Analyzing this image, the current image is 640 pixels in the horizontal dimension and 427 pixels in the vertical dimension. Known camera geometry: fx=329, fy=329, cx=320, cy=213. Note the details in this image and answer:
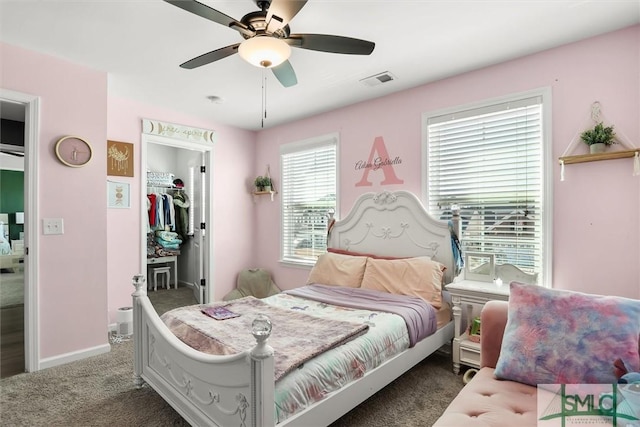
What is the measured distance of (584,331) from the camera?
1493mm

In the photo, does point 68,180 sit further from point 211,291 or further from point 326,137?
point 326,137

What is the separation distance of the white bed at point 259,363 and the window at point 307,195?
0.72m

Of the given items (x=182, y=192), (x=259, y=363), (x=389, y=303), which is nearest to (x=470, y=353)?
(x=389, y=303)

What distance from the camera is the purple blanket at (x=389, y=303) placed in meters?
2.40

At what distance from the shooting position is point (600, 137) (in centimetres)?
230

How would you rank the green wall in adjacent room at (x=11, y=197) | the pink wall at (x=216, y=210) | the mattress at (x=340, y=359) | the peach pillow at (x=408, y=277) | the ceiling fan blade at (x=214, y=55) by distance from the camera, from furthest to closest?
1. the green wall in adjacent room at (x=11, y=197)
2. the pink wall at (x=216, y=210)
3. the peach pillow at (x=408, y=277)
4. the ceiling fan blade at (x=214, y=55)
5. the mattress at (x=340, y=359)

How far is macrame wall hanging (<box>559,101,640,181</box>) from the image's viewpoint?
220 centimetres

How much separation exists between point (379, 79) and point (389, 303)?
2.08 meters


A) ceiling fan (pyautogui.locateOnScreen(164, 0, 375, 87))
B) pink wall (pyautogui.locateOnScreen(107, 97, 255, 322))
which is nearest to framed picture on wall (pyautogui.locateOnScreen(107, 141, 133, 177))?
pink wall (pyautogui.locateOnScreen(107, 97, 255, 322))

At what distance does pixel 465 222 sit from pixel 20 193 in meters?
5.05

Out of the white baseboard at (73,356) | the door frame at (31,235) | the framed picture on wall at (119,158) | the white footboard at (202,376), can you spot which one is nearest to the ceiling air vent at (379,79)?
the white footboard at (202,376)

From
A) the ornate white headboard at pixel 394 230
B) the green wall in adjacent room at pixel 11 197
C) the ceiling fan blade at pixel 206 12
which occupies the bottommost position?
the ornate white headboard at pixel 394 230

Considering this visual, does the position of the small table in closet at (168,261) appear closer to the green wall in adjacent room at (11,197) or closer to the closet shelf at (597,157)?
the green wall in adjacent room at (11,197)

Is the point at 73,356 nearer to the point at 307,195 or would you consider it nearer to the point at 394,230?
the point at 307,195
